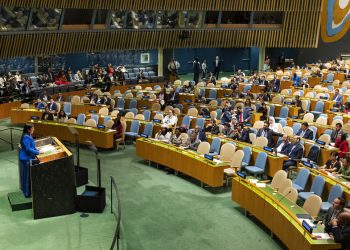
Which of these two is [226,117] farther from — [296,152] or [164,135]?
[296,152]

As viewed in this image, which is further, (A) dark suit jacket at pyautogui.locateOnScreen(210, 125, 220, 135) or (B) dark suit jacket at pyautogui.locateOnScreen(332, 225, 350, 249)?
(A) dark suit jacket at pyautogui.locateOnScreen(210, 125, 220, 135)

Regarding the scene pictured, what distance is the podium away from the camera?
8.52 meters

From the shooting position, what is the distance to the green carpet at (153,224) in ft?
25.9

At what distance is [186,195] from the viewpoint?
10.3 meters

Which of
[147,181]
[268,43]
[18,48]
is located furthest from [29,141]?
[268,43]

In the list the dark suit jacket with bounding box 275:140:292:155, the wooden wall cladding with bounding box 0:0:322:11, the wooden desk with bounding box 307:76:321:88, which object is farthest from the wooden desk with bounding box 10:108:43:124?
the wooden desk with bounding box 307:76:321:88

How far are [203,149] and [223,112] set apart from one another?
332 cm

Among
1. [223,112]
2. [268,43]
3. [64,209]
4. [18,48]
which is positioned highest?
[268,43]

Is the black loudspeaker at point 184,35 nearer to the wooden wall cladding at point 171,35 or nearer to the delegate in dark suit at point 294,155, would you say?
the wooden wall cladding at point 171,35

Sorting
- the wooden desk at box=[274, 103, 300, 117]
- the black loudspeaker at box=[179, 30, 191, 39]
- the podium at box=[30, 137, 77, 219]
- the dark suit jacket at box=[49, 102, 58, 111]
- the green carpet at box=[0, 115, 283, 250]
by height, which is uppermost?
the black loudspeaker at box=[179, 30, 191, 39]

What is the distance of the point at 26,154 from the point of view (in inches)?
364

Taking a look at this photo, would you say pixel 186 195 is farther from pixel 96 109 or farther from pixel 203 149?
pixel 96 109

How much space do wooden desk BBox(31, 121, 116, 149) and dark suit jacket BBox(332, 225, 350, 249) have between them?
8146mm

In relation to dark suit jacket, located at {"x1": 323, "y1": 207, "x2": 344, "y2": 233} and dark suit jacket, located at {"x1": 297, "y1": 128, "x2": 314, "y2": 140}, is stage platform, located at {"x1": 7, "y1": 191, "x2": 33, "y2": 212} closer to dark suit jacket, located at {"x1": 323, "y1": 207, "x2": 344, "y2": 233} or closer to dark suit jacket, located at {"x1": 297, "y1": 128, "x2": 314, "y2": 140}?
dark suit jacket, located at {"x1": 323, "y1": 207, "x2": 344, "y2": 233}
